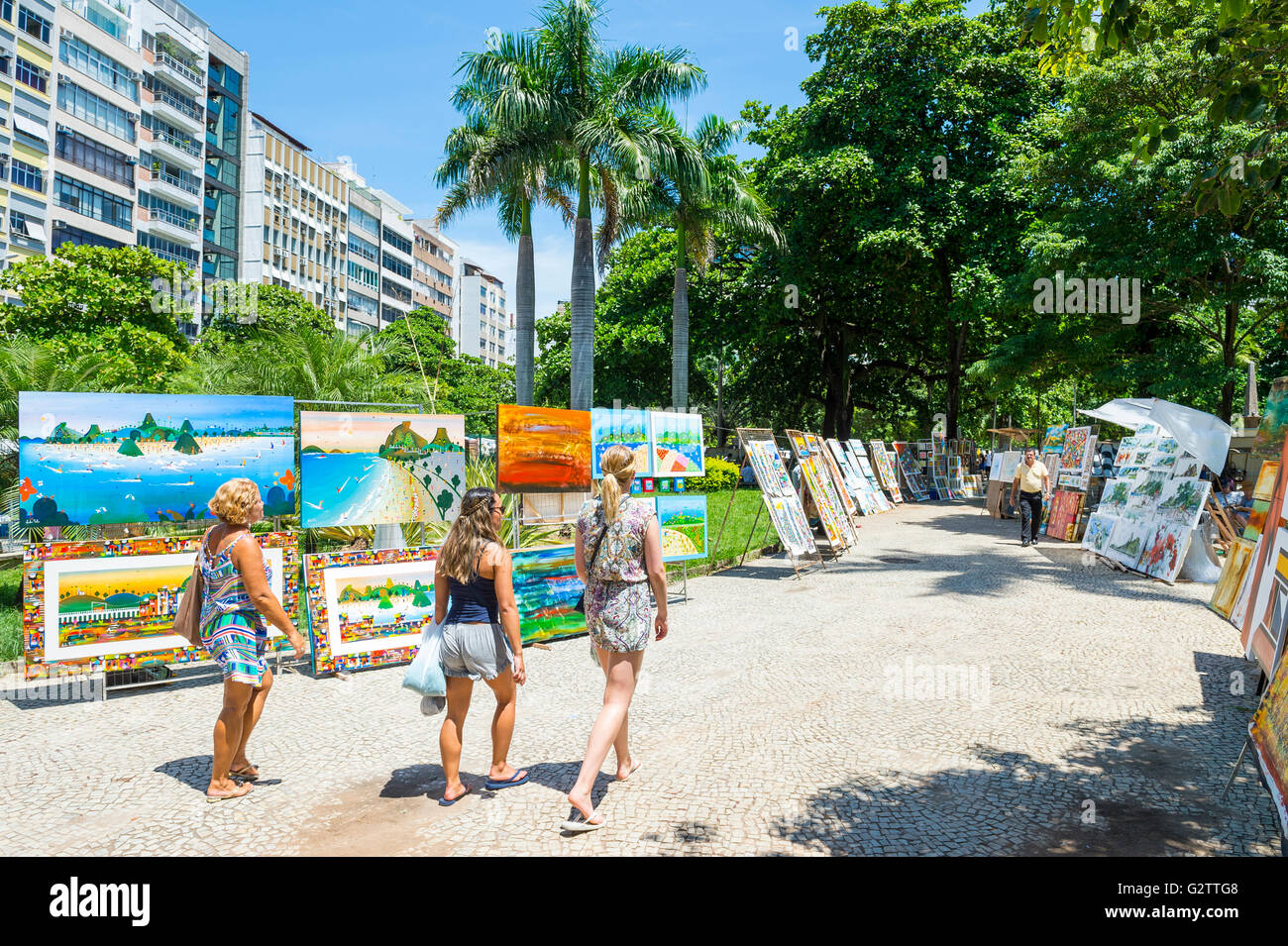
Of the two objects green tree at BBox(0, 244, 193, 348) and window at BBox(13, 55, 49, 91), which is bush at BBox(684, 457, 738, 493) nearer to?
green tree at BBox(0, 244, 193, 348)

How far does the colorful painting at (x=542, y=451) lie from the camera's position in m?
8.34

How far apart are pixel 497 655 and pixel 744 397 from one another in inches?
1535

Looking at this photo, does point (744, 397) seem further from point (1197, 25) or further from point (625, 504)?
point (625, 504)

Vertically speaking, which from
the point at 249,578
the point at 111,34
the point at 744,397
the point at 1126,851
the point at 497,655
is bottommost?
the point at 1126,851

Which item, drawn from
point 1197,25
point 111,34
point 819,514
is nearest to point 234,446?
point 819,514

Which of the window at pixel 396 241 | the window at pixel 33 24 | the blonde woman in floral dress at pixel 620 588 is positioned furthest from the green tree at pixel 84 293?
the window at pixel 396 241

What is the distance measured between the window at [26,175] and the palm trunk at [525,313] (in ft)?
101

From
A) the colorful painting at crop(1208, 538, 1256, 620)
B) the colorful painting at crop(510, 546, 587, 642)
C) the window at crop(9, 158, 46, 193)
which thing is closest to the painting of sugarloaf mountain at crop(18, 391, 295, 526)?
the colorful painting at crop(510, 546, 587, 642)

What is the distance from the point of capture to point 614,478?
4.35m

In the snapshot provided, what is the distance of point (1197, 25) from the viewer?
1578 cm

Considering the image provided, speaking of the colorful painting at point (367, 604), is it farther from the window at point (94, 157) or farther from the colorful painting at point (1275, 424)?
the window at point (94, 157)

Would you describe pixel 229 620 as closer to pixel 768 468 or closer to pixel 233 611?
pixel 233 611

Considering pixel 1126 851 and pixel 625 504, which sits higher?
pixel 625 504

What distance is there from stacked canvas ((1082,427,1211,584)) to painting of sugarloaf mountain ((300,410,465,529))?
372 inches
